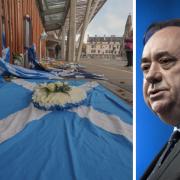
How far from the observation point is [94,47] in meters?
2.14

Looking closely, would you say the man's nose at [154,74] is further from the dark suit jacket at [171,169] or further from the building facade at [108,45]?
the building facade at [108,45]

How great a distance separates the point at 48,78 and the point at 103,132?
2.37 m

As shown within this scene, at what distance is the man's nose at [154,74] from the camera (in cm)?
62

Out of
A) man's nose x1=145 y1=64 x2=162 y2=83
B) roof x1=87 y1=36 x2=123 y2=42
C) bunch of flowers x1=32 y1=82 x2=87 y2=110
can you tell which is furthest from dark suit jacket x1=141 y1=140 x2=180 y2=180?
bunch of flowers x1=32 y1=82 x2=87 y2=110

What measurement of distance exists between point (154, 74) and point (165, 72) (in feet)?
0.08

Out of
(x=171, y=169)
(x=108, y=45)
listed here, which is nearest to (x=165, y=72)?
(x=171, y=169)

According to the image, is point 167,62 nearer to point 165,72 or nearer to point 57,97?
point 165,72

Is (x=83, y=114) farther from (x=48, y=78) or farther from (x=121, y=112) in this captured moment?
(x=48, y=78)

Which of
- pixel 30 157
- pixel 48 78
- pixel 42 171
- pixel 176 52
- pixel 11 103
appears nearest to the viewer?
pixel 176 52

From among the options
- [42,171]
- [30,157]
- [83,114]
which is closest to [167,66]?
[42,171]

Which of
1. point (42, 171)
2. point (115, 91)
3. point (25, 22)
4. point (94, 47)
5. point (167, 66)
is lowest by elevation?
point (42, 171)

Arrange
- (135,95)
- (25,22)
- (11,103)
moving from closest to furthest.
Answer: (135,95)
(11,103)
(25,22)

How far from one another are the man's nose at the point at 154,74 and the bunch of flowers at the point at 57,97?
5.14 ft

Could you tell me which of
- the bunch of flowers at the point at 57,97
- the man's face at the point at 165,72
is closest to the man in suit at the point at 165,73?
the man's face at the point at 165,72
